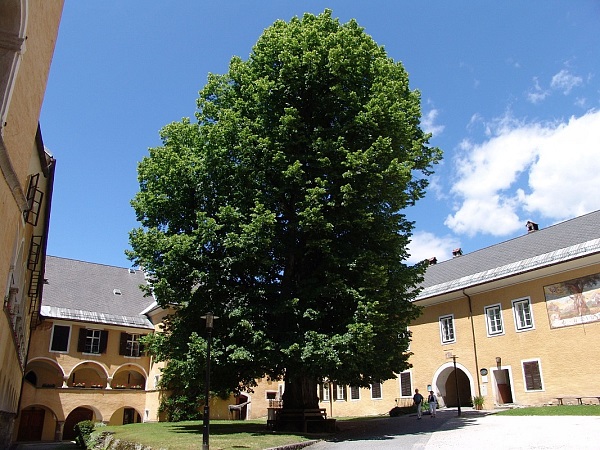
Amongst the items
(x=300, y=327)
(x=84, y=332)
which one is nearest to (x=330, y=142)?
(x=300, y=327)

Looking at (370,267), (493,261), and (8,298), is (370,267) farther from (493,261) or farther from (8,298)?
(493,261)

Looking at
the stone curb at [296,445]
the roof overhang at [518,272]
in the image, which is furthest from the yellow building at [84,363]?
the stone curb at [296,445]

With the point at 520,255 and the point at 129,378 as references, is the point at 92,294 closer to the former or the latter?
the point at 129,378

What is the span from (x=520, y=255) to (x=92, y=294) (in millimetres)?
29557

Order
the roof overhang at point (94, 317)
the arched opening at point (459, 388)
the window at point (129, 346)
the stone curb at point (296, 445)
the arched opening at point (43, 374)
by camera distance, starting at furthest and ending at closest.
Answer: the window at point (129, 346) < the roof overhang at point (94, 317) < the arched opening at point (43, 374) < the arched opening at point (459, 388) < the stone curb at point (296, 445)

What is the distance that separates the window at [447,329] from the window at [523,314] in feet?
14.5

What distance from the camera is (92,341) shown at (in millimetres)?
34938

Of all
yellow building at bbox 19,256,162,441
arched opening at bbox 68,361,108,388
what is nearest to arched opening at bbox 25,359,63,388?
yellow building at bbox 19,256,162,441

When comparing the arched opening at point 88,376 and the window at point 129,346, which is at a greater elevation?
the window at point 129,346

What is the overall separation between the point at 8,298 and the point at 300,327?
881cm

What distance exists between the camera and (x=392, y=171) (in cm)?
1709

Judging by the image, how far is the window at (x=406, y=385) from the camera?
32844mm

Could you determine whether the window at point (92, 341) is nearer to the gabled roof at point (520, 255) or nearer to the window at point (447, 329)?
the gabled roof at point (520, 255)

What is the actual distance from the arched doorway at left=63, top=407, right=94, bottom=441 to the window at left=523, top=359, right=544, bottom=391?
1084 inches
